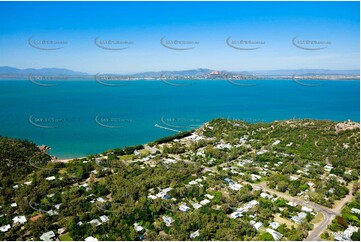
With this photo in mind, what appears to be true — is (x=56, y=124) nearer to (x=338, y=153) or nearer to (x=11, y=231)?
(x=11, y=231)

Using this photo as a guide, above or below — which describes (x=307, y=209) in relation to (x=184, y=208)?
above

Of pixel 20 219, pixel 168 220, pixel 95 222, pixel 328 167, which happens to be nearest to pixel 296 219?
pixel 168 220

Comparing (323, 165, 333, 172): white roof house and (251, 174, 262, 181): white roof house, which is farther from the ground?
(323, 165, 333, 172): white roof house

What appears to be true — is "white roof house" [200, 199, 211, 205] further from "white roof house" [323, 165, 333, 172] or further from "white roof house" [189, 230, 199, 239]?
"white roof house" [323, 165, 333, 172]

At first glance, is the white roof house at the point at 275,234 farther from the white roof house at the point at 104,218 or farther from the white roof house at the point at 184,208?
the white roof house at the point at 104,218

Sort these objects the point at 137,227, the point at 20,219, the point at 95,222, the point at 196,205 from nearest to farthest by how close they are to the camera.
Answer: the point at 137,227 < the point at 95,222 < the point at 20,219 < the point at 196,205

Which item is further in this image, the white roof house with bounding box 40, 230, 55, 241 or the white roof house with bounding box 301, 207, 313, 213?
the white roof house with bounding box 301, 207, 313, 213

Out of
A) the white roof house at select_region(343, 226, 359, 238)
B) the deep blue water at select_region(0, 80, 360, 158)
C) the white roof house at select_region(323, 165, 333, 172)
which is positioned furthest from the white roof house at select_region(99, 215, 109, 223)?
the white roof house at select_region(323, 165, 333, 172)

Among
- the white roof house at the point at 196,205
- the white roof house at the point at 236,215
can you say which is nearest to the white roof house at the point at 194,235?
the white roof house at the point at 196,205

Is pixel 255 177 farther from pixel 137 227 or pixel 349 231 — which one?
pixel 137 227
